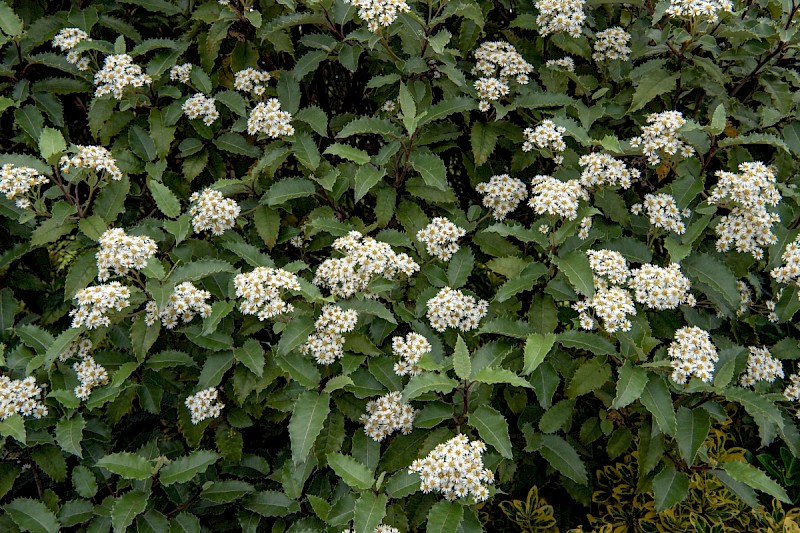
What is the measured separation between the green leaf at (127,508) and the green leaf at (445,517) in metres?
1.02

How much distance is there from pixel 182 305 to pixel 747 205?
2167 mm

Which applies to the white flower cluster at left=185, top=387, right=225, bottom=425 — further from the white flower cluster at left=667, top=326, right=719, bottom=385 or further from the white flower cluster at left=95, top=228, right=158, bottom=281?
the white flower cluster at left=667, top=326, right=719, bottom=385

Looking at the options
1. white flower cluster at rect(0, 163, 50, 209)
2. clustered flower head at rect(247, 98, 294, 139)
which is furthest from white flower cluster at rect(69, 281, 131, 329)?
clustered flower head at rect(247, 98, 294, 139)

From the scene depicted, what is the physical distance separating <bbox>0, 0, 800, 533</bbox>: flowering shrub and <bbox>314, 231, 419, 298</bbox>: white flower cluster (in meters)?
0.01

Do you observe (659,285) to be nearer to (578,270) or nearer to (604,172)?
(578,270)

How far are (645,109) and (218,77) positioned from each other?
80.5 inches

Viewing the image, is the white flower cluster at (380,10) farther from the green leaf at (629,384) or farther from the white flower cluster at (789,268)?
the white flower cluster at (789,268)

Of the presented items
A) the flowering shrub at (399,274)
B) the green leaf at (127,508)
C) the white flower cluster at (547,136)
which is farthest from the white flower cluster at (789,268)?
the green leaf at (127,508)

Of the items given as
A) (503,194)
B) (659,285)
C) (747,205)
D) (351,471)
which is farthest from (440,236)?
(747,205)

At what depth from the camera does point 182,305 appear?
2590mm

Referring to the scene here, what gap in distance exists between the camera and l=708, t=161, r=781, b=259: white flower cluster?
271 cm

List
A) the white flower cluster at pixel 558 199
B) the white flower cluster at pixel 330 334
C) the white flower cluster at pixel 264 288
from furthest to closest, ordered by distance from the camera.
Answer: the white flower cluster at pixel 558 199 → the white flower cluster at pixel 330 334 → the white flower cluster at pixel 264 288

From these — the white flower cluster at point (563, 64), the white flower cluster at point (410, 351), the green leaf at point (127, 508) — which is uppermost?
the white flower cluster at point (563, 64)

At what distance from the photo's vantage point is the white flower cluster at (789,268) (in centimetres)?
273
